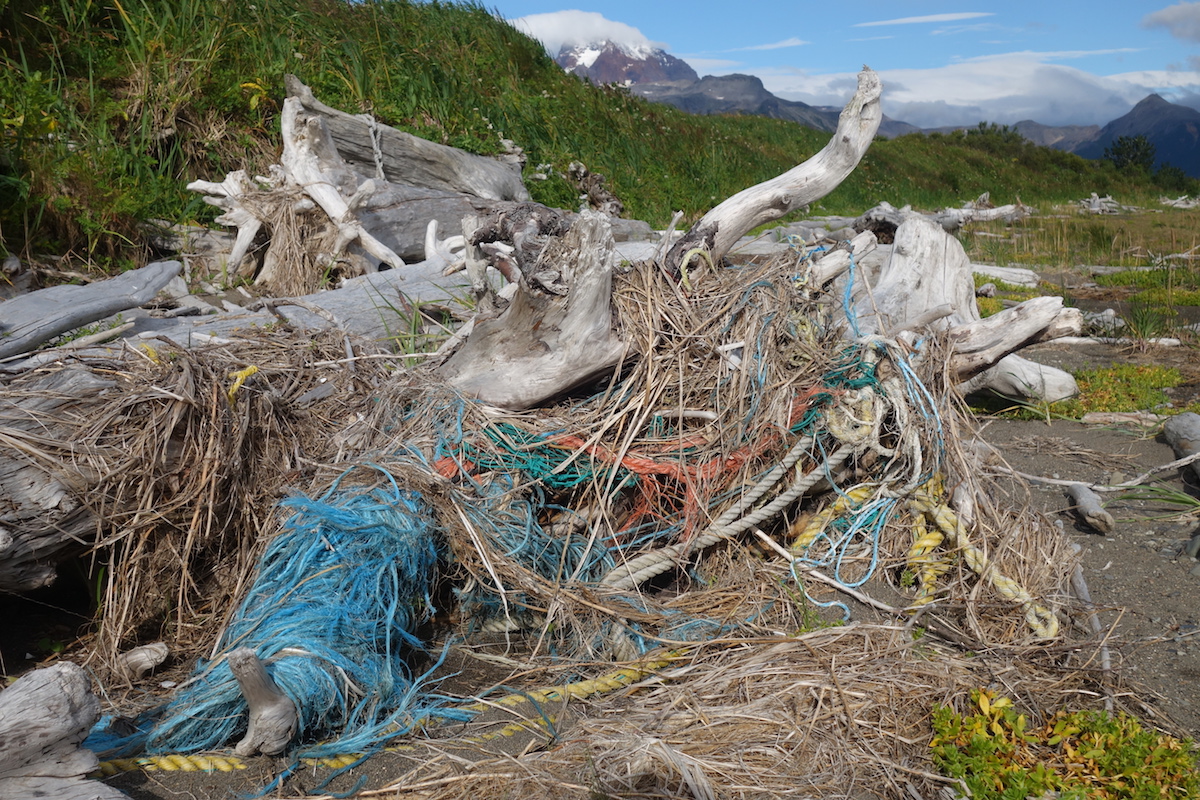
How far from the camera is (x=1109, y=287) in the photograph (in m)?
10.3

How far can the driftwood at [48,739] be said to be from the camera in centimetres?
203

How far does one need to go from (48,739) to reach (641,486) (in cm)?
217

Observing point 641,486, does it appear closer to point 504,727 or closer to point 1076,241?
A: point 504,727

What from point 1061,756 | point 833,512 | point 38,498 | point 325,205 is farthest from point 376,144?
point 1061,756

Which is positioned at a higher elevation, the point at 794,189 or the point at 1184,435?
the point at 794,189

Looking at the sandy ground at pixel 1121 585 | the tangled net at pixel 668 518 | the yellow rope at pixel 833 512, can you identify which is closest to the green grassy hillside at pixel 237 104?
the tangled net at pixel 668 518

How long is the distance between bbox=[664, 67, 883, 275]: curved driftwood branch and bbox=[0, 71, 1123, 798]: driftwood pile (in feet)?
0.11

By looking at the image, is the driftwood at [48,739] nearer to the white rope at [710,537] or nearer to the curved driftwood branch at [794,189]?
the white rope at [710,537]

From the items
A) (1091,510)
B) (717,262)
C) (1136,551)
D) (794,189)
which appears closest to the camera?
(1136,551)

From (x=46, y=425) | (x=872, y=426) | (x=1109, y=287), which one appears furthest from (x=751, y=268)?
(x=1109, y=287)

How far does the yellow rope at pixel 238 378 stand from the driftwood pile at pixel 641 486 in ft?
0.04

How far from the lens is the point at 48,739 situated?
2.07 meters

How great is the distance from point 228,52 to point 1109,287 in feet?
34.9

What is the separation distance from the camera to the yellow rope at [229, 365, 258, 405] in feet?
11.1
